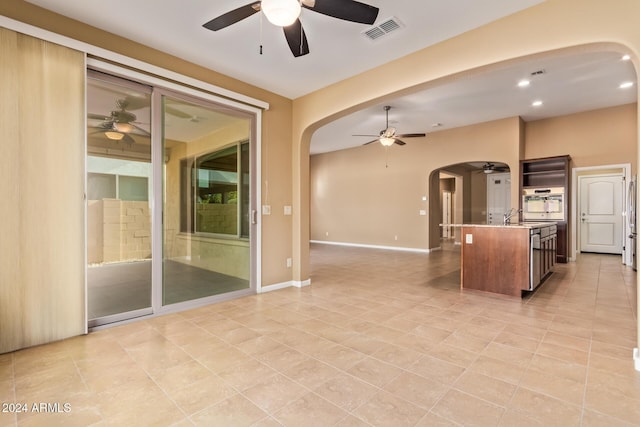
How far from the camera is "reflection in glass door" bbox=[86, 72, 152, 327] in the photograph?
3.11m

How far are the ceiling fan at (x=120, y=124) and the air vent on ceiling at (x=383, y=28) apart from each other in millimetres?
2654

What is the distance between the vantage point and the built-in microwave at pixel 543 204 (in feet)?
22.7

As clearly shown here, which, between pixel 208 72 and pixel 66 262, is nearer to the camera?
pixel 66 262

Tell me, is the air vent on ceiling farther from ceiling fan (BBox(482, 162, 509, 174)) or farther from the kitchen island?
ceiling fan (BBox(482, 162, 509, 174))

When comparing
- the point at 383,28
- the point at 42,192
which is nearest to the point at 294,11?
the point at 383,28

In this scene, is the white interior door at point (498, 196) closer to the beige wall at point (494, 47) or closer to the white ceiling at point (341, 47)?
the white ceiling at point (341, 47)

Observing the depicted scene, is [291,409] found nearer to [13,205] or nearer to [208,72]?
[13,205]

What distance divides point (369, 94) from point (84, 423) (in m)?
3.97

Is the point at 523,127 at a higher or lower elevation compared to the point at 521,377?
higher

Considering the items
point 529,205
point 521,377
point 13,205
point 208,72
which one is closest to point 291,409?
point 521,377

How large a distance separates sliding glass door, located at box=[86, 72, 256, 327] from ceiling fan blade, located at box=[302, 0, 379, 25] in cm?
224

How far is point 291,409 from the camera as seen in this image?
6.01 feet

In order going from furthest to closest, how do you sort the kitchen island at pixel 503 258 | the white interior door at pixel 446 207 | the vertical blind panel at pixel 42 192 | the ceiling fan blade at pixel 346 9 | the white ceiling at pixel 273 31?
the white interior door at pixel 446 207, the kitchen island at pixel 503 258, the white ceiling at pixel 273 31, the vertical blind panel at pixel 42 192, the ceiling fan blade at pixel 346 9

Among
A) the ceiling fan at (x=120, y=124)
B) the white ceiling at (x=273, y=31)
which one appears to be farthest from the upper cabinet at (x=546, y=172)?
the ceiling fan at (x=120, y=124)
